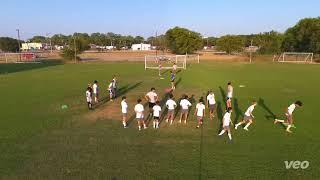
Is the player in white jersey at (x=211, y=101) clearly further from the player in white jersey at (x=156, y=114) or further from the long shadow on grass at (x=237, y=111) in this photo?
the player in white jersey at (x=156, y=114)

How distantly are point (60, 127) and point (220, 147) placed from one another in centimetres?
837

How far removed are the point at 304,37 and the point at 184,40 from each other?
32374mm

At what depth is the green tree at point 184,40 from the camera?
94.9 metres

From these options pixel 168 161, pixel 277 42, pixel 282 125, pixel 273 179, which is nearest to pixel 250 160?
pixel 273 179

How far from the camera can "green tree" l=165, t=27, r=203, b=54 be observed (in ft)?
311

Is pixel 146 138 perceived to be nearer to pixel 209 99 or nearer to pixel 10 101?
pixel 209 99

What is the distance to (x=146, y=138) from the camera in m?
15.0

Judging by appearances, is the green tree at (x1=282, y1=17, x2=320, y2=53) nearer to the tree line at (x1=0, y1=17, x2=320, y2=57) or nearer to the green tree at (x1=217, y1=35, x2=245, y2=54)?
the tree line at (x1=0, y1=17, x2=320, y2=57)

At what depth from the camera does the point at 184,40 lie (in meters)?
94.9

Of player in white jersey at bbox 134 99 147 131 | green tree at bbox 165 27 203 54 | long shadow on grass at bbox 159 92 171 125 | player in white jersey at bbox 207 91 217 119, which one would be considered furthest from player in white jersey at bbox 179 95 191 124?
green tree at bbox 165 27 203 54

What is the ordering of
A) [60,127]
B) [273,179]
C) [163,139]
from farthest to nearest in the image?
[60,127] < [163,139] < [273,179]

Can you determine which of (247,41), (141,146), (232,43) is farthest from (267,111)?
(247,41)

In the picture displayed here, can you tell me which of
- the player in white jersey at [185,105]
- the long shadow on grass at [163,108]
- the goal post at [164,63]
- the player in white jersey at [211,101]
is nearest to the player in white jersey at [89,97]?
the long shadow on grass at [163,108]

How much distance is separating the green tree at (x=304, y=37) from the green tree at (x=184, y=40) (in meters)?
24.2
